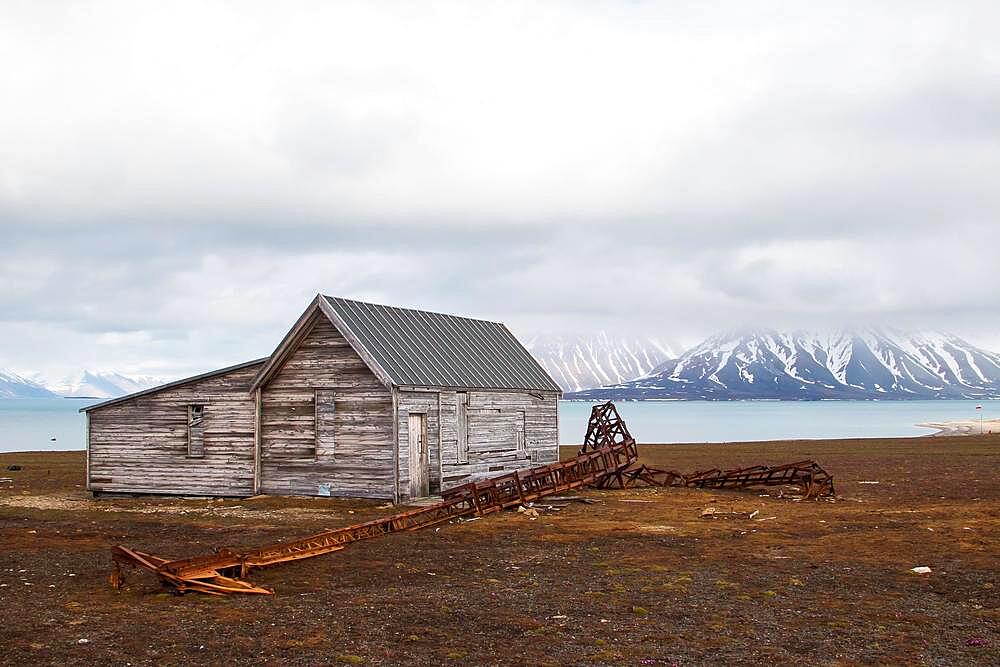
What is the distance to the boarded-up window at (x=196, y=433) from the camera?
33.2 meters

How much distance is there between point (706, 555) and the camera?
19344 mm

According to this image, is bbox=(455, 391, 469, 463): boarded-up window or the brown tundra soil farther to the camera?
bbox=(455, 391, 469, 463): boarded-up window

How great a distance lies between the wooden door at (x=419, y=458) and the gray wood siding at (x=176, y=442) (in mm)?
5505

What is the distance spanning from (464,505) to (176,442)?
38.1 ft

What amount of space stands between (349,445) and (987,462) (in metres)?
32.2

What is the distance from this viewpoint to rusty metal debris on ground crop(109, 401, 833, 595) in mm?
15656

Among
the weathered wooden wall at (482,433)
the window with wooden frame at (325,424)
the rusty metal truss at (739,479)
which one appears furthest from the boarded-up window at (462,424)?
the rusty metal truss at (739,479)

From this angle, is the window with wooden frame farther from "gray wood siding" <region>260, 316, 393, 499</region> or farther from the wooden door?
the wooden door

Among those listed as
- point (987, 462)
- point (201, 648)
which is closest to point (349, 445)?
point (201, 648)

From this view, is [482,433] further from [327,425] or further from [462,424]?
[327,425]

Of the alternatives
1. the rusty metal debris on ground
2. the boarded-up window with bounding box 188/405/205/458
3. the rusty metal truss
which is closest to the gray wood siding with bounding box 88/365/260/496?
the boarded-up window with bounding box 188/405/205/458

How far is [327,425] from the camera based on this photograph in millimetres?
31328

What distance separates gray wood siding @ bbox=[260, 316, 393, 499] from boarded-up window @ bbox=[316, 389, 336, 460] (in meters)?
0.05

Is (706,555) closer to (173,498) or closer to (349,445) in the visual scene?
(349,445)
